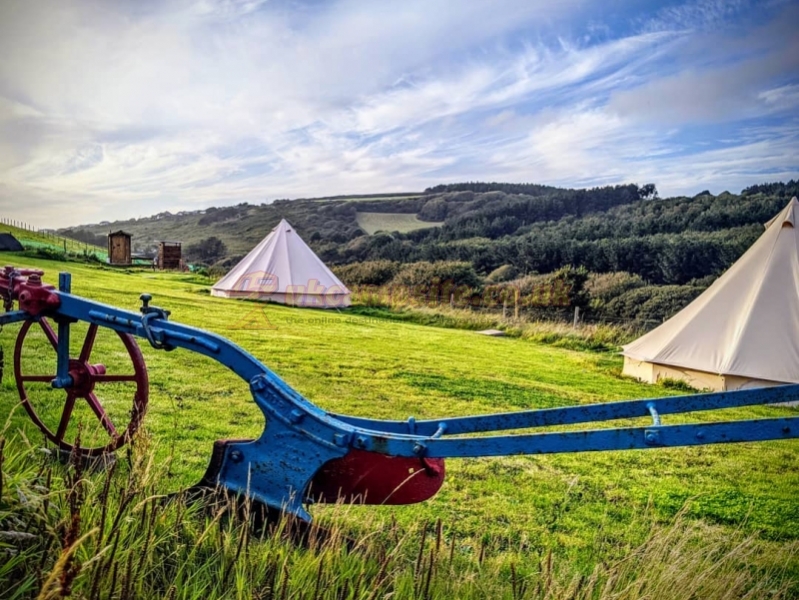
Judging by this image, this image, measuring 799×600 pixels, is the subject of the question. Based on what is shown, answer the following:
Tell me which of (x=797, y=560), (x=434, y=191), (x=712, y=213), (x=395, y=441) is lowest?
(x=797, y=560)

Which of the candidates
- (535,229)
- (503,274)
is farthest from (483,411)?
(535,229)

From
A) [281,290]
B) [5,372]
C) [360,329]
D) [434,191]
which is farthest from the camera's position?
[434,191]

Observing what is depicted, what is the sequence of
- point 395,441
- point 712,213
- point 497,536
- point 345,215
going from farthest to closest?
point 345,215 < point 712,213 < point 497,536 < point 395,441

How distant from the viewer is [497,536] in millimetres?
2717

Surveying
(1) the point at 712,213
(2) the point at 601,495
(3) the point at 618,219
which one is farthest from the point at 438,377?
(3) the point at 618,219

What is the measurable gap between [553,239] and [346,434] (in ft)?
78.8

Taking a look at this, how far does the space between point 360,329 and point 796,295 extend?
5.69 metres

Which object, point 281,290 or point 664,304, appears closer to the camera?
point 281,290

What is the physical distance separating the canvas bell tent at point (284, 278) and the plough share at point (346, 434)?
9.45 metres

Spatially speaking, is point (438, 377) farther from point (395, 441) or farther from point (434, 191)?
point (434, 191)

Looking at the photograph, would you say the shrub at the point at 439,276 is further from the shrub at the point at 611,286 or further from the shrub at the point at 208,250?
the shrub at the point at 208,250

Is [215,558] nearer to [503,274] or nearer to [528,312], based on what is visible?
[528,312]

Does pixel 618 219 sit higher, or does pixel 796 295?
pixel 618 219

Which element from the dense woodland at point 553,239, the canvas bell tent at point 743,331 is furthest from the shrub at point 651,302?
the canvas bell tent at point 743,331
